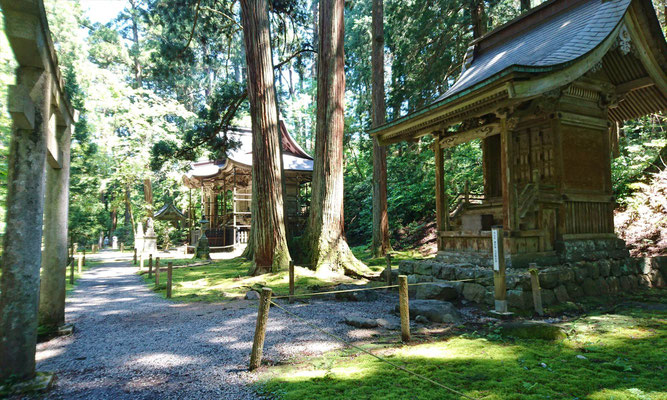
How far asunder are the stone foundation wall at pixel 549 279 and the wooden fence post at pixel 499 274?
0.47 metres

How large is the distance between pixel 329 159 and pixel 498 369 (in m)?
7.53

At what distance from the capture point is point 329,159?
10.2m

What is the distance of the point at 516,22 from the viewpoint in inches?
370

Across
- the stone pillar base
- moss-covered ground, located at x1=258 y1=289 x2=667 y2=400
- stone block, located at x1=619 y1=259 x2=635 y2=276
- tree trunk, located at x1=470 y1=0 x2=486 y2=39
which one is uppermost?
tree trunk, located at x1=470 y1=0 x2=486 y2=39

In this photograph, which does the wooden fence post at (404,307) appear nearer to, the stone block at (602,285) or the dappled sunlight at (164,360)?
the dappled sunlight at (164,360)

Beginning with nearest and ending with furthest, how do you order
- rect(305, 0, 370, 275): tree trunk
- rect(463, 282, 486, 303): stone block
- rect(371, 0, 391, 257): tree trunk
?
rect(463, 282, 486, 303): stone block
rect(305, 0, 370, 275): tree trunk
rect(371, 0, 391, 257): tree trunk

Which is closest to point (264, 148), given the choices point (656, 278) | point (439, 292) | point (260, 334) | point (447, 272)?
point (447, 272)

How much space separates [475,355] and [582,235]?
506 cm

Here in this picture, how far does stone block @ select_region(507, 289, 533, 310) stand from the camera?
18.8 feet

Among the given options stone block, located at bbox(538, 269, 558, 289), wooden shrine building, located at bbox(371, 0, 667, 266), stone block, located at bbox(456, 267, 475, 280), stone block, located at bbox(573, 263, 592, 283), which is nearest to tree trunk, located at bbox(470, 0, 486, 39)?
wooden shrine building, located at bbox(371, 0, 667, 266)

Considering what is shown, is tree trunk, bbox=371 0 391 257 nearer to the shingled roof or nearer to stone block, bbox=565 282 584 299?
the shingled roof

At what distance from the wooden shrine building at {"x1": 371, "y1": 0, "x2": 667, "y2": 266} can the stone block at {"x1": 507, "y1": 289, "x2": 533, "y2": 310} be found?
788 millimetres

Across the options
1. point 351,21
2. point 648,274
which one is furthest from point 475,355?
point 351,21

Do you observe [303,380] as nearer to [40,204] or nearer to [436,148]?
[40,204]
